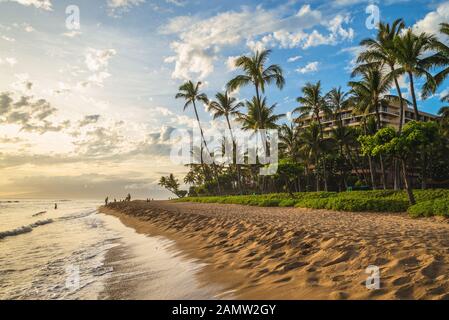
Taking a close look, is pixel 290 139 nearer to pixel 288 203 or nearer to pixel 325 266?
pixel 288 203

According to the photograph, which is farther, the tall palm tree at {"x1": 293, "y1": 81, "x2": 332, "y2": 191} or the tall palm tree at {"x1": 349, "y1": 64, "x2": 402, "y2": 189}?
the tall palm tree at {"x1": 293, "y1": 81, "x2": 332, "y2": 191}

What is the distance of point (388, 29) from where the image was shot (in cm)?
2850

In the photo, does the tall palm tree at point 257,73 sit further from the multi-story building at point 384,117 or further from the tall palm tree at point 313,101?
the multi-story building at point 384,117

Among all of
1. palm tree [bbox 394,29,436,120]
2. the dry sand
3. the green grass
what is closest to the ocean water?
the dry sand

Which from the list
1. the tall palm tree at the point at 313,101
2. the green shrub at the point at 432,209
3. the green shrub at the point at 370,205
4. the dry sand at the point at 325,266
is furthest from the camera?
the tall palm tree at the point at 313,101

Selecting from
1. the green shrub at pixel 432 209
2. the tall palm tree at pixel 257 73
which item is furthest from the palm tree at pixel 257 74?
the green shrub at pixel 432 209

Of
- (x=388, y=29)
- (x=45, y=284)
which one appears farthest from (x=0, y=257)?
(x=388, y=29)

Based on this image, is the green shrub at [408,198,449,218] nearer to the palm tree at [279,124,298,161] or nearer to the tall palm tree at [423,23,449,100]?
the tall palm tree at [423,23,449,100]

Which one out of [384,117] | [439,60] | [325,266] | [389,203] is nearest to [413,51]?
[439,60]

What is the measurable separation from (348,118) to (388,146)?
→ 190 ft

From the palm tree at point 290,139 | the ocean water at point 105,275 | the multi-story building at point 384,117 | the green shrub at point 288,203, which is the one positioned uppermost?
the multi-story building at point 384,117

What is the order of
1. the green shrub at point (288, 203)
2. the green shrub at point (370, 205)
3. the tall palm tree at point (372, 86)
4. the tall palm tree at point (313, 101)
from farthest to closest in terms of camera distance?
the tall palm tree at point (313, 101), the tall palm tree at point (372, 86), the green shrub at point (288, 203), the green shrub at point (370, 205)
